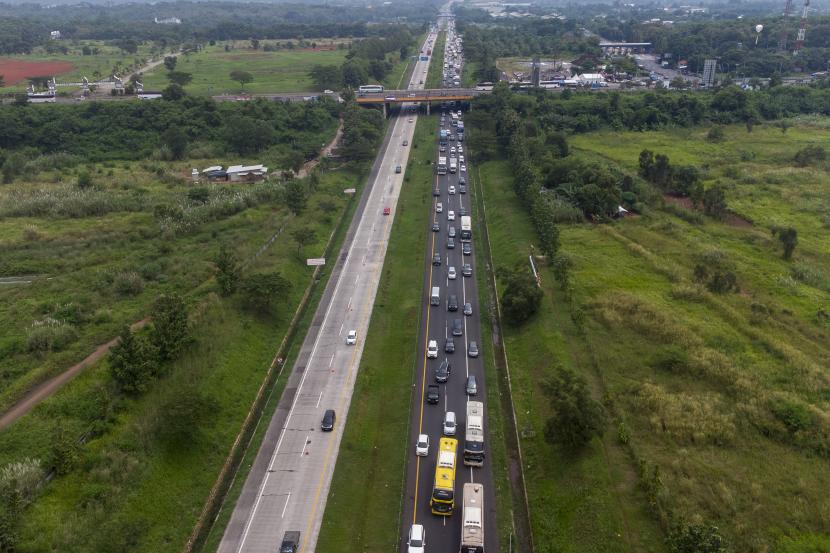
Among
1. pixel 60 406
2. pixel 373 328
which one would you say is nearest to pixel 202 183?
pixel 373 328

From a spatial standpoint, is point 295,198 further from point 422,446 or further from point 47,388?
point 422,446

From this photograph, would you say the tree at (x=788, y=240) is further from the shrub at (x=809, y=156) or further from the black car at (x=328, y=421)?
the black car at (x=328, y=421)

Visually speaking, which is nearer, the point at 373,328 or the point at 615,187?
the point at 373,328

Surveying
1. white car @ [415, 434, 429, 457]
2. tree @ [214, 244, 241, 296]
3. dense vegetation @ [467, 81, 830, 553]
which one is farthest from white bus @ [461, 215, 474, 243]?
white car @ [415, 434, 429, 457]

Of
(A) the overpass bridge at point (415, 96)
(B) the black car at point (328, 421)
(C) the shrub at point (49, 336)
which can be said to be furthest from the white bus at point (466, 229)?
(A) the overpass bridge at point (415, 96)

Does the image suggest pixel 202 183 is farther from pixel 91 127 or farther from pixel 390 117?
pixel 390 117

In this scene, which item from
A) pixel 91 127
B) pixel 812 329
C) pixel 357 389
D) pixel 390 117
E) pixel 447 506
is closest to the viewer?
pixel 447 506
